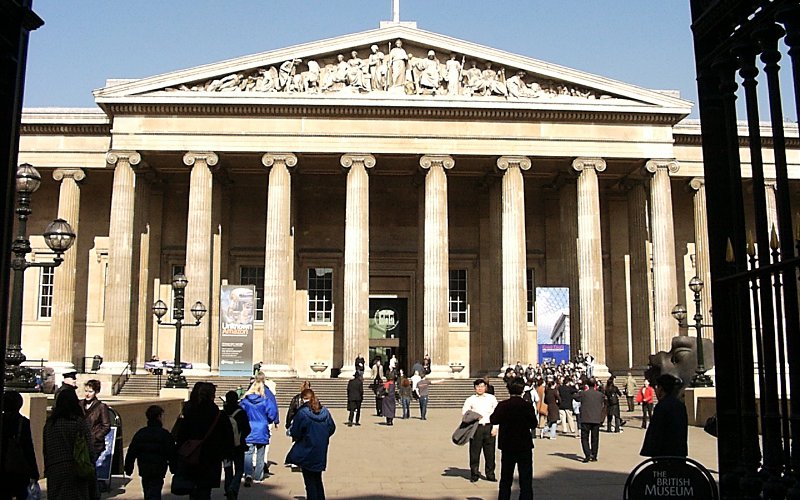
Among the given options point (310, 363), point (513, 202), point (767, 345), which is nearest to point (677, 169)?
point (513, 202)

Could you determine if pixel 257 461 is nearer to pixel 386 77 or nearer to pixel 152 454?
pixel 152 454

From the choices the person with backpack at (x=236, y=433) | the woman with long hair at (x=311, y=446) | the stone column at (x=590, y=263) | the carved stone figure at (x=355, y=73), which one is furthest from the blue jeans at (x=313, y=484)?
the carved stone figure at (x=355, y=73)

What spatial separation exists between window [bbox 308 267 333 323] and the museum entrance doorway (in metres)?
2.28

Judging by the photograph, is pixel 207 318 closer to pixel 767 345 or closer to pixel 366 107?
pixel 366 107

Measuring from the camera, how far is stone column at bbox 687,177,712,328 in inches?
1644

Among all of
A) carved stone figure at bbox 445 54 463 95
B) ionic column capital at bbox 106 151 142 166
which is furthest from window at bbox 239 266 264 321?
carved stone figure at bbox 445 54 463 95

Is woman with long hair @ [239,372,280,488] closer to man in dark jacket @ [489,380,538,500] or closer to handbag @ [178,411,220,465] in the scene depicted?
man in dark jacket @ [489,380,538,500]

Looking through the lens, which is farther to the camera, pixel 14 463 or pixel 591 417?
pixel 591 417

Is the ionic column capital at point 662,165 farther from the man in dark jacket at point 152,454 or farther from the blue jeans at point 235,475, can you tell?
the man in dark jacket at point 152,454

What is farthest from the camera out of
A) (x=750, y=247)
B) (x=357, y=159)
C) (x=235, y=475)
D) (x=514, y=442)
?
(x=357, y=159)

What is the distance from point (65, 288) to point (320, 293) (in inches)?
490

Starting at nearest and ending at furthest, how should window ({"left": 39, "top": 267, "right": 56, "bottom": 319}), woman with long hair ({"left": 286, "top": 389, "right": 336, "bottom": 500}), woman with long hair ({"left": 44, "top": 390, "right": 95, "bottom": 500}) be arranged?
woman with long hair ({"left": 44, "top": 390, "right": 95, "bottom": 500}), woman with long hair ({"left": 286, "top": 389, "right": 336, "bottom": 500}), window ({"left": 39, "top": 267, "right": 56, "bottom": 319})

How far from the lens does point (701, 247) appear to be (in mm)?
42500

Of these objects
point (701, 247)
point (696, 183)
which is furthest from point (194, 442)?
point (696, 183)
